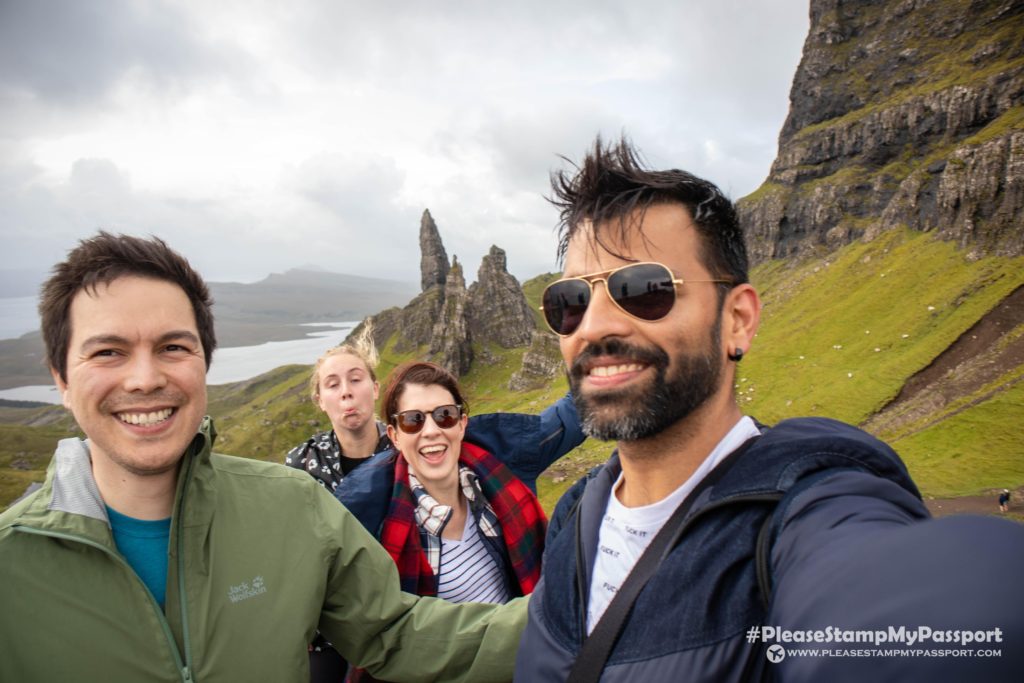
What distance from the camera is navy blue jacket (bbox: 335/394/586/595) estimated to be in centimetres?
646

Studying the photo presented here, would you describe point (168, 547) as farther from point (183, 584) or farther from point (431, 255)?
point (431, 255)

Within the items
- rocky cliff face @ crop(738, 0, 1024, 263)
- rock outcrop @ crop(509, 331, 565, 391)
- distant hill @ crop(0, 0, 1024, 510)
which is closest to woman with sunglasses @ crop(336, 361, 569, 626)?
distant hill @ crop(0, 0, 1024, 510)

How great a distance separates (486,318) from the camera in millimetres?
127875

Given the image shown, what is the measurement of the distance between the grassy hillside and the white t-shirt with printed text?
33.8 meters

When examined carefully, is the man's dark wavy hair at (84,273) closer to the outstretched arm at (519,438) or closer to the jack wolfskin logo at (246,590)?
the jack wolfskin logo at (246,590)

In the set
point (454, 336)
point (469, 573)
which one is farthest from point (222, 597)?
point (454, 336)

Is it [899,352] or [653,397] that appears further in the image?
[899,352]

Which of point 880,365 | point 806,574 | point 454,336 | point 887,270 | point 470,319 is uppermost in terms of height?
point 470,319

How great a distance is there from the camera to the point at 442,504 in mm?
6707

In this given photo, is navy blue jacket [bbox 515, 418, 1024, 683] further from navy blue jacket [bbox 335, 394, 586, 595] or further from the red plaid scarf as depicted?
navy blue jacket [bbox 335, 394, 586, 595]

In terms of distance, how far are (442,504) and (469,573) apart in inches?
38.5

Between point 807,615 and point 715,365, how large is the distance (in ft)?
6.25

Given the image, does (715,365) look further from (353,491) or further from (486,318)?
(486,318)

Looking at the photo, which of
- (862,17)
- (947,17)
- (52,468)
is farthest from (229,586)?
(862,17)
